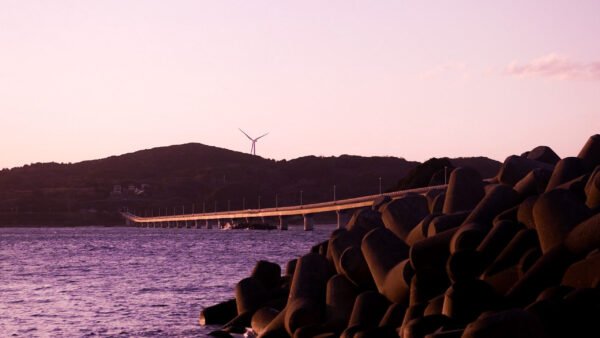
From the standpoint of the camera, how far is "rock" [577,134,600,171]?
2056 centimetres

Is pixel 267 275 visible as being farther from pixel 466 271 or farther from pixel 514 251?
pixel 514 251

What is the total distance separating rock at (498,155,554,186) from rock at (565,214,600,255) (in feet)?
23.1

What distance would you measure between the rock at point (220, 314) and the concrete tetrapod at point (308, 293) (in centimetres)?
484

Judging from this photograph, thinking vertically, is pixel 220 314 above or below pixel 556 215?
below

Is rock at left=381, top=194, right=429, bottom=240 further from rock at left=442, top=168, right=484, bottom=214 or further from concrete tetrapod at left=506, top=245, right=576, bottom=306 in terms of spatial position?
concrete tetrapod at left=506, top=245, right=576, bottom=306

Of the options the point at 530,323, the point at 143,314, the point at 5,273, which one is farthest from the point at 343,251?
the point at 5,273

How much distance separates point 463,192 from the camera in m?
20.0

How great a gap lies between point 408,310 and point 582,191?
482 cm

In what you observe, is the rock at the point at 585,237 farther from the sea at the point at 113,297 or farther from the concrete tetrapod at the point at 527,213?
the sea at the point at 113,297

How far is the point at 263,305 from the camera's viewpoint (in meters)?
21.3

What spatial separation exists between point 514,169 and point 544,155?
3322mm

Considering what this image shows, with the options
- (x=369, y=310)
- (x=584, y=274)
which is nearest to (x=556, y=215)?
(x=584, y=274)

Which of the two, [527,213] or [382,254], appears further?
[382,254]

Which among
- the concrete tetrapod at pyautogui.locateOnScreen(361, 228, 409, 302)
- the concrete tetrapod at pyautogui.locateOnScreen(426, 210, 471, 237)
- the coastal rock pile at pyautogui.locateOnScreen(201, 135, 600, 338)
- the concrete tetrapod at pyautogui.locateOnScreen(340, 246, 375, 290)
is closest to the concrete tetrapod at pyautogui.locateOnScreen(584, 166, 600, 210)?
the coastal rock pile at pyautogui.locateOnScreen(201, 135, 600, 338)
